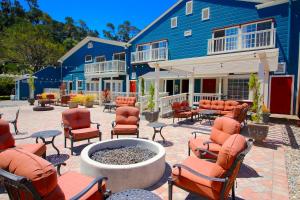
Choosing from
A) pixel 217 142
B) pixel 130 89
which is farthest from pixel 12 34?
pixel 217 142

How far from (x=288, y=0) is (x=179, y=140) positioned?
11059 mm

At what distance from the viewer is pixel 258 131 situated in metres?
6.10

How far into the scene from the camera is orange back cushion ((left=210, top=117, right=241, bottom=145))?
440 cm

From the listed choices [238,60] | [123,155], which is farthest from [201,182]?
[238,60]

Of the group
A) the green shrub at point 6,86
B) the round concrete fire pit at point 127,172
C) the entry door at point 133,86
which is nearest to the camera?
the round concrete fire pit at point 127,172

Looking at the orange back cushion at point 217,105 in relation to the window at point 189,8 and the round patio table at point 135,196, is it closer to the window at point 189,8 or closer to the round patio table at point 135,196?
the window at point 189,8

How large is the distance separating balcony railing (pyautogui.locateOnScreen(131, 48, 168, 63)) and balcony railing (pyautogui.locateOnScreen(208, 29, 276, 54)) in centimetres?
432

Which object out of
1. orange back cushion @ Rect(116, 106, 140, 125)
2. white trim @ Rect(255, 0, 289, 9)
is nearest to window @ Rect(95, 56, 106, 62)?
white trim @ Rect(255, 0, 289, 9)

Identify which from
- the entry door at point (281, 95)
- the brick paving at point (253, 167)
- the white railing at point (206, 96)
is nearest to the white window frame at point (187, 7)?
the white railing at point (206, 96)

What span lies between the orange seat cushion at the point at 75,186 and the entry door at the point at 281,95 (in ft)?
42.0

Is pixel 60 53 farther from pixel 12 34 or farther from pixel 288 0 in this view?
pixel 288 0

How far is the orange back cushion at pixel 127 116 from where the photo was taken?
22.1 ft

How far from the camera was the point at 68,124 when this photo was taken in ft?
19.3

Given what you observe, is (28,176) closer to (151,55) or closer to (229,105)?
(229,105)
